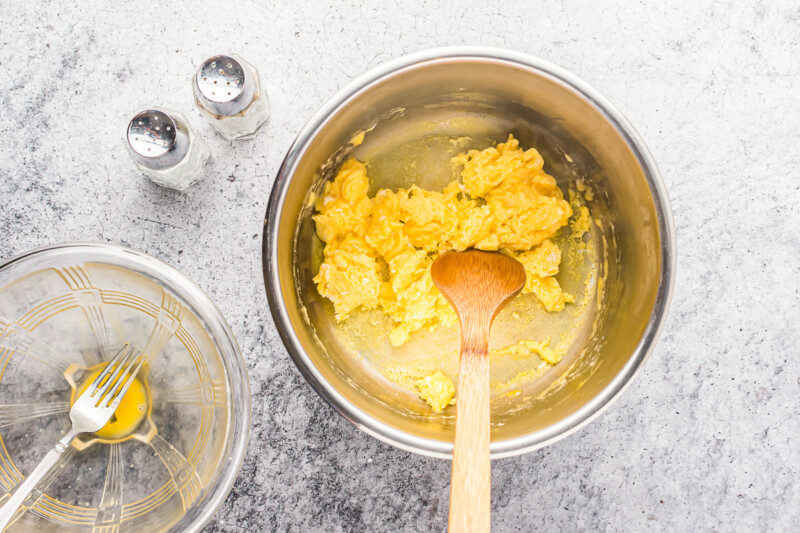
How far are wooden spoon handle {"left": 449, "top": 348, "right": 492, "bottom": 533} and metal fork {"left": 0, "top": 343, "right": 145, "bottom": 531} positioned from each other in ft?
2.72

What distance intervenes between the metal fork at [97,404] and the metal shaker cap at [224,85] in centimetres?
70

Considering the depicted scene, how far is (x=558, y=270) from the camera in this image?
1656 millimetres

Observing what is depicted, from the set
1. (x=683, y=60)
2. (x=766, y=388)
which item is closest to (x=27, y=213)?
(x=683, y=60)

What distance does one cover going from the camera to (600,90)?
164 cm

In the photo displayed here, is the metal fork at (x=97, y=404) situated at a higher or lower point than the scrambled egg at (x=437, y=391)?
lower

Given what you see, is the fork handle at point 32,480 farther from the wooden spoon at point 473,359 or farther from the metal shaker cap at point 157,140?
the wooden spoon at point 473,359

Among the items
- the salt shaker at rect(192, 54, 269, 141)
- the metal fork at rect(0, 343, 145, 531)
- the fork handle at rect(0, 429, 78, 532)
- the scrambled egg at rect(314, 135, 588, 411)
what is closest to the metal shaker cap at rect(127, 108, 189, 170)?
the salt shaker at rect(192, 54, 269, 141)

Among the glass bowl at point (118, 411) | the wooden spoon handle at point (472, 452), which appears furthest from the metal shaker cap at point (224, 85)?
the wooden spoon handle at point (472, 452)

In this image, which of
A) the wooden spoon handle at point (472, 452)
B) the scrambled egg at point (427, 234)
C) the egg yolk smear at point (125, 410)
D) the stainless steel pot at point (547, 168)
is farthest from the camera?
the scrambled egg at point (427, 234)

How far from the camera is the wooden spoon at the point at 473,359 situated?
3.89 feet

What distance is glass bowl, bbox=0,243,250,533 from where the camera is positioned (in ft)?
4.42

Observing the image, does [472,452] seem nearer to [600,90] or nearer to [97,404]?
[97,404]

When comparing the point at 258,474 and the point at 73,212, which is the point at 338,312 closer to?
the point at 258,474

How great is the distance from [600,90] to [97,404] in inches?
64.7
